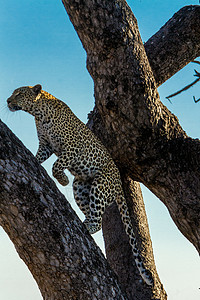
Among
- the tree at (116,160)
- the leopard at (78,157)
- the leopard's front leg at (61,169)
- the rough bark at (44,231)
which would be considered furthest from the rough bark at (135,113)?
the rough bark at (44,231)

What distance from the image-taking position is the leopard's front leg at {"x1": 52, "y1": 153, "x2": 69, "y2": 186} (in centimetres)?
502

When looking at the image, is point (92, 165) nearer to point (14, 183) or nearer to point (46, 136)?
point (46, 136)

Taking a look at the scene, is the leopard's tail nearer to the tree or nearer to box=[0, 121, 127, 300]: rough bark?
the tree

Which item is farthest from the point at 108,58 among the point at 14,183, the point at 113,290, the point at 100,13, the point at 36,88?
the point at 113,290

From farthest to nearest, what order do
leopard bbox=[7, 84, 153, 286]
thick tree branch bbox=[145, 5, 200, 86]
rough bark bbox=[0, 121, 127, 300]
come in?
thick tree branch bbox=[145, 5, 200, 86] → leopard bbox=[7, 84, 153, 286] → rough bark bbox=[0, 121, 127, 300]

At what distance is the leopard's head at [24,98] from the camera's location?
557 cm

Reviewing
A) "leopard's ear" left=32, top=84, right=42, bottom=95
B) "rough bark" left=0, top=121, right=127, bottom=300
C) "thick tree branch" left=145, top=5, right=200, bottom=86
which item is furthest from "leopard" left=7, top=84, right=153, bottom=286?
"thick tree branch" left=145, top=5, right=200, bottom=86

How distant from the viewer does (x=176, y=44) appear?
6438mm

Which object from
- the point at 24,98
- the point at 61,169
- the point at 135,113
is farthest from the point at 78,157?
the point at 24,98

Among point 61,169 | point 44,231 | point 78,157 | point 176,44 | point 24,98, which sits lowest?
point 44,231

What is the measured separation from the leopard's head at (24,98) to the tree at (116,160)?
2.83 ft

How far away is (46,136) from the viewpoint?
18.1 feet

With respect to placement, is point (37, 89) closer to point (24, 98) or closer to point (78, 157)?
point (24, 98)

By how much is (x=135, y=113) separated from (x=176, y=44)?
6.17ft
